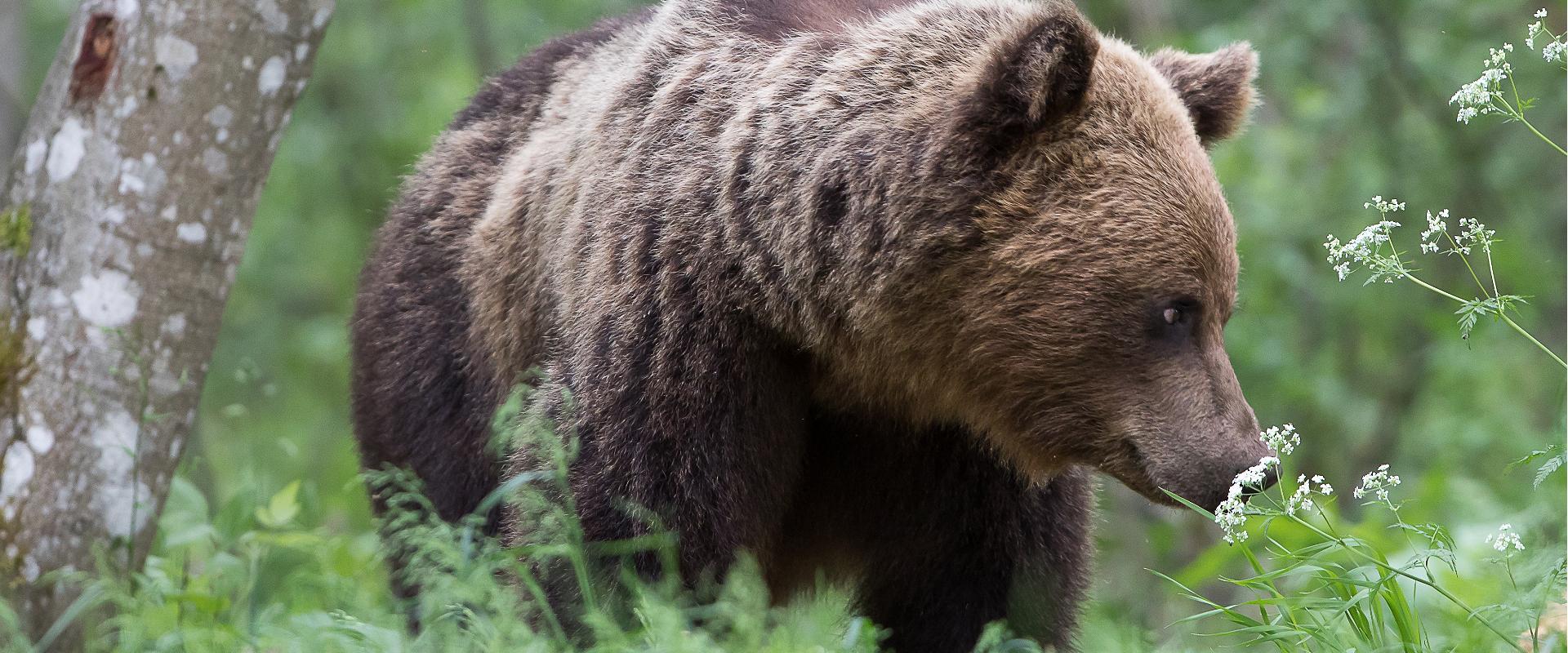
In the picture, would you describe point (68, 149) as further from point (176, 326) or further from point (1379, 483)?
point (1379, 483)

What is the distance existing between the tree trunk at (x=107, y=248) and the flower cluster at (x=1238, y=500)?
2.96 m

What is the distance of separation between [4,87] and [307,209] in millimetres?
7296

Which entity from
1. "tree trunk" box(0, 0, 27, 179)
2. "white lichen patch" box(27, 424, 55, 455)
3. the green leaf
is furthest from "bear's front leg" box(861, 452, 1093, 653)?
"tree trunk" box(0, 0, 27, 179)

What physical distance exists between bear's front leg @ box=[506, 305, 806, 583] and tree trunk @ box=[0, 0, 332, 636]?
1.43 m

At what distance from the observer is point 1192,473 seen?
354 cm

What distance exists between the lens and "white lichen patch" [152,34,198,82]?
4.30 meters

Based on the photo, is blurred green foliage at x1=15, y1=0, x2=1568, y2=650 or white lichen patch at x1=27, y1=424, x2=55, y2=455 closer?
white lichen patch at x1=27, y1=424, x2=55, y2=455

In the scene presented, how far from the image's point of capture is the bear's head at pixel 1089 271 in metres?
3.53

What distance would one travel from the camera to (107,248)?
4.33m

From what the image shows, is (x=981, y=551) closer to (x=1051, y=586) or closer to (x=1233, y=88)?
(x=1051, y=586)

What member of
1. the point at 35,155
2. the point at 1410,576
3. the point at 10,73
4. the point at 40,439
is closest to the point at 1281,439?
the point at 1410,576

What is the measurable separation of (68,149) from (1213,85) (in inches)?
129

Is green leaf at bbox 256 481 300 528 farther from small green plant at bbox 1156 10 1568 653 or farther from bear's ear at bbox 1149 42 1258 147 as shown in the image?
bear's ear at bbox 1149 42 1258 147

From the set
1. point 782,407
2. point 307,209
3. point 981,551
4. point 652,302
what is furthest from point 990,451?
point 307,209
